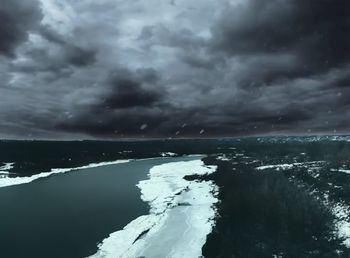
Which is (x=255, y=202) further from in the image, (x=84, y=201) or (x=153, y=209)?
(x=84, y=201)

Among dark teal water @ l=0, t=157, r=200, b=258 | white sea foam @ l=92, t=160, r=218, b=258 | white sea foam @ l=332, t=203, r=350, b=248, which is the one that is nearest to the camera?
white sea foam @ l=92, t=160, r=218, b=258

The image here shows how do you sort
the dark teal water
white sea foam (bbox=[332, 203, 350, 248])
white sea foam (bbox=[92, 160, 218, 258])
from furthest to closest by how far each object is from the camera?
the dark teal water
white sea foam (bbox=[332, 203, 350, 248])
white sea foam (bbox=[92, 160, 218, 258])

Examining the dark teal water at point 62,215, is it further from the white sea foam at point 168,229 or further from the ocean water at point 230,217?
the white sea foam at point 168,229

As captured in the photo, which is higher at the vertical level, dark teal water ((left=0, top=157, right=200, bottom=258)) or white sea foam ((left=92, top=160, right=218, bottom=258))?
dark teal water ((left=0, top=157, right=200, bottom=258))

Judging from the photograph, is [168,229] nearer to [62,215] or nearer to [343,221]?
[62,215]

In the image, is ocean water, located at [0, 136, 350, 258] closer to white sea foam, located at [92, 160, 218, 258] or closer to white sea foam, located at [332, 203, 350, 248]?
white sea foam, located at [332, 203, 350, 248]

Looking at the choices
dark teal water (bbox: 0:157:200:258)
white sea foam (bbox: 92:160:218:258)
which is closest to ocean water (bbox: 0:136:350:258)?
→ dark teal water (bbox: 0:157:200:258)

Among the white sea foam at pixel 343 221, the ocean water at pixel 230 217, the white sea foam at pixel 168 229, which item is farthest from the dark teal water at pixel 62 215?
the white sea foam at pixel 343 221
